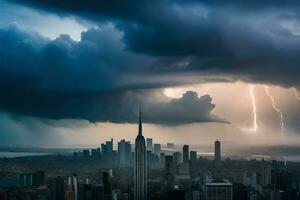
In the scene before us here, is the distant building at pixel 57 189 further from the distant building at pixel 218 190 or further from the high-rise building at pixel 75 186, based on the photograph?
the distant building at pixel 218 190

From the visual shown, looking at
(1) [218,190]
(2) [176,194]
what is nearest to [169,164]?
(2) [176,194]

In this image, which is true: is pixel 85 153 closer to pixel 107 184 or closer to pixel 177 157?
pixel 107 184

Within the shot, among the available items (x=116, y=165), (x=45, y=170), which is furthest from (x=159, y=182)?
(x=45, y=170)

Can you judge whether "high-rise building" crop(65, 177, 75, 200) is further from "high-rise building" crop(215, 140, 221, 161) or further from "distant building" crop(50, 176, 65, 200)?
"high-rise building" crop(215, 140, 221, 161)

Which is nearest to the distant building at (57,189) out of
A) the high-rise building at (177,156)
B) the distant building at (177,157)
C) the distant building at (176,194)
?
the distant building at (176,194)

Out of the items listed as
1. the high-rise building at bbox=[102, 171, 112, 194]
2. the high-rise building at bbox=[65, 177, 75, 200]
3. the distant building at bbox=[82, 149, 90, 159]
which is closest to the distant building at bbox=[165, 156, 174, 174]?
the high-rise building at bbox=[102, 171, 112, 194]

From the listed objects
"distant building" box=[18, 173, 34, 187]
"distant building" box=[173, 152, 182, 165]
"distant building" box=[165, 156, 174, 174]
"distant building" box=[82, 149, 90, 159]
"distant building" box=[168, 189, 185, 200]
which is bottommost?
"distant building" box=[168, 189, 185, 200]
